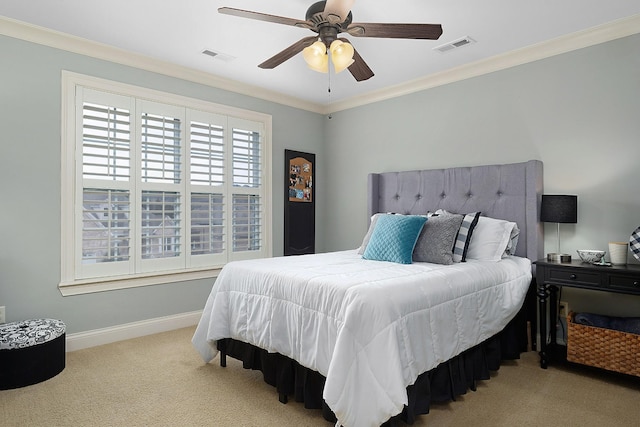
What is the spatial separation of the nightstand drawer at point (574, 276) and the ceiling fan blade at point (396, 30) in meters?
1.79

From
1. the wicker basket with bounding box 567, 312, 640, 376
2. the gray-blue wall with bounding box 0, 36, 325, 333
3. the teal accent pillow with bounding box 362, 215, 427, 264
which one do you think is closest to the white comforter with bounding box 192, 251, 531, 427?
the teal accent pillow with bounding box 362, 215, 427, 264

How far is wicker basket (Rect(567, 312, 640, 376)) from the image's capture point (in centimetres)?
240

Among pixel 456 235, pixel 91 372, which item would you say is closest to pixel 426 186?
pixel 456 235

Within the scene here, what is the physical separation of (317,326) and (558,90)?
9.00 feet

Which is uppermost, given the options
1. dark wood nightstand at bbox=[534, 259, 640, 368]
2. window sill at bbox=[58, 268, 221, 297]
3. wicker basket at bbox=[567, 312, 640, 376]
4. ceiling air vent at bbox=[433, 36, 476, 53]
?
ceiling air vent at bbox=[433, 36, 476, 53]

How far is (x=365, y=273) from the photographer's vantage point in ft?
7.44

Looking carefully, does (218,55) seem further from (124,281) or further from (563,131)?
(563,131)

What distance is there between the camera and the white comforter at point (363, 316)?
173cm

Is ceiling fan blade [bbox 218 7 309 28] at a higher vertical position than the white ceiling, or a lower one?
lower

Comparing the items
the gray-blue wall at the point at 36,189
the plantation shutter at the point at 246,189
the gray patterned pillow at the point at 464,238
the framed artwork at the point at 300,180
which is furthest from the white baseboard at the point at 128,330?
the gray patterned pillow at the point at 464,238

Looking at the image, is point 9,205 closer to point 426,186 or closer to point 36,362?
point 36,362

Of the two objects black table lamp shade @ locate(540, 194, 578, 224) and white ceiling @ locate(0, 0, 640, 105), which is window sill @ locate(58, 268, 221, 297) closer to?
white ceiling @ locate(0, 0, 640, 105)

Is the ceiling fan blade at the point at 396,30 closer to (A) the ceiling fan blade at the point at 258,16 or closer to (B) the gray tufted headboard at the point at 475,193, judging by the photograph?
(A) the ceiling fan blade at the point at 258,16

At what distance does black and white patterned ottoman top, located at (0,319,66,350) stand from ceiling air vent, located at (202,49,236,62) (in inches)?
96.1
